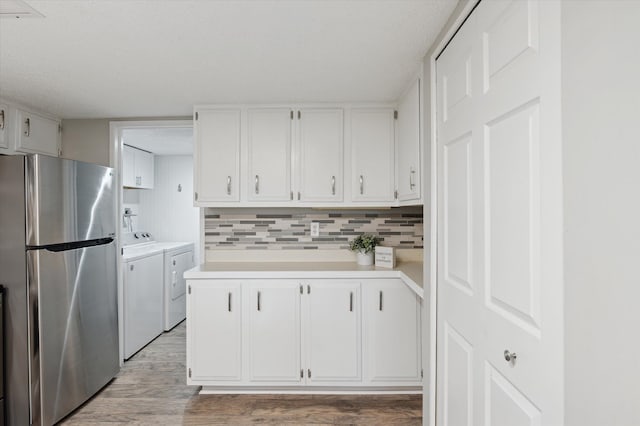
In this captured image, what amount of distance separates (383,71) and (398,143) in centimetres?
71

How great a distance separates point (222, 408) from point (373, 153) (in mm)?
2172

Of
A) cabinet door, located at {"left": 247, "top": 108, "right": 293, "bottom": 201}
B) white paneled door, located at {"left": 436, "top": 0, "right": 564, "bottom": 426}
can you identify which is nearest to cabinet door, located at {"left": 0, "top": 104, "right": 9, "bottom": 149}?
cabinet door, located at {"left": 247, "top": 108, "right": 293, "bottom": 201}

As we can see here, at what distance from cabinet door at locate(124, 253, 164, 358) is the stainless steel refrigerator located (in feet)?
2.27

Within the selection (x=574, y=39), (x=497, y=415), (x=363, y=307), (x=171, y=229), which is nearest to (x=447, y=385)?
(x=497, y=415)

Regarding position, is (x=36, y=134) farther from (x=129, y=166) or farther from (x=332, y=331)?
(x=332, y=331)

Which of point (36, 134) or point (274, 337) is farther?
point (36, 134)

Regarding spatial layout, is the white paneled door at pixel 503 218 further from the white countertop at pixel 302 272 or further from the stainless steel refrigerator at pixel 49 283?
the stainless steel refrigerator at pixel 49 283

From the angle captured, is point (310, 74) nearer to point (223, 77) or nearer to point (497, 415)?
point (223, 77)

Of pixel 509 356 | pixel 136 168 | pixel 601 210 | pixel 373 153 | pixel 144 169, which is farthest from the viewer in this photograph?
pixel 144 169

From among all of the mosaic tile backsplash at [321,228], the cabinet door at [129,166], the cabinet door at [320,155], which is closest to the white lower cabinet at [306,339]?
the mosaic tile backsplash at [321,228]

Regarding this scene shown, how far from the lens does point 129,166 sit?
4270 millimetres

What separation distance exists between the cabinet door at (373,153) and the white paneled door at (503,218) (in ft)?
3.88

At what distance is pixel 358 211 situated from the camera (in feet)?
10.5

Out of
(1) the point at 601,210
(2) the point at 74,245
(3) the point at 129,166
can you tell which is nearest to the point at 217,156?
(2) the point at 74,245
